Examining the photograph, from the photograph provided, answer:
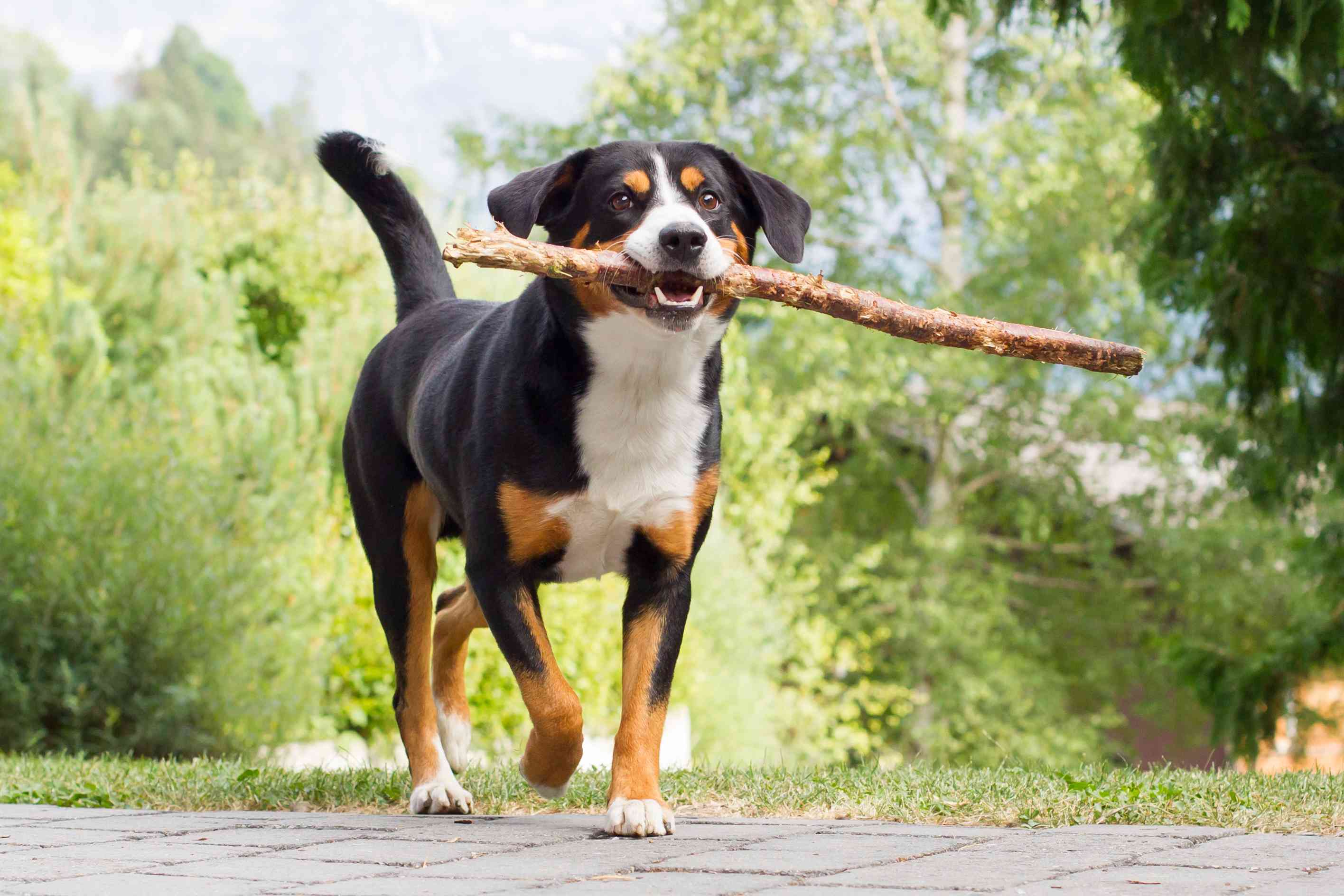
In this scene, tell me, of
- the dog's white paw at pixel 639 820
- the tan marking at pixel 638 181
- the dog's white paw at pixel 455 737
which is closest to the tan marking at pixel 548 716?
the dog's white paw at pixel 639 820

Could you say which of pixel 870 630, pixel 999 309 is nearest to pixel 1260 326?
pixel 999 309

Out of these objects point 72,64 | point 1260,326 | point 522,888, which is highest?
point 72,64

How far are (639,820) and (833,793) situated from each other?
83cm

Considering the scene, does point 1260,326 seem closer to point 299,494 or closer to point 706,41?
point 299,494

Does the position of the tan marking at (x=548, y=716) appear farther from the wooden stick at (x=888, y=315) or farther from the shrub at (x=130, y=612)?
the shrub at (x=130, y=612)

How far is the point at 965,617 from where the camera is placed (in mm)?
19359

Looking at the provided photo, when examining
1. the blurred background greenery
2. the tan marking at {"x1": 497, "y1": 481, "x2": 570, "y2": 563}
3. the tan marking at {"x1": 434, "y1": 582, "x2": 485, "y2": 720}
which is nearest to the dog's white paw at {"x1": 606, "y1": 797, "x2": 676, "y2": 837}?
the tan marking at {"x1": 497, "y1": 481, "x2": 570, "y2": 563}

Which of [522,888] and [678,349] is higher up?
[678,349]

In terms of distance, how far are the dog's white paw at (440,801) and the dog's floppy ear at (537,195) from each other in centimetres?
167

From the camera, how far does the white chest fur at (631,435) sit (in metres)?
3.93

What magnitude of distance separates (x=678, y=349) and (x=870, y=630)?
689 inches

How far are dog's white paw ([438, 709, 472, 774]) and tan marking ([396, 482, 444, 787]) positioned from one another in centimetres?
10

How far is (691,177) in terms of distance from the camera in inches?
160

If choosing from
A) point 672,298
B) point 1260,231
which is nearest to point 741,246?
point 672,298
